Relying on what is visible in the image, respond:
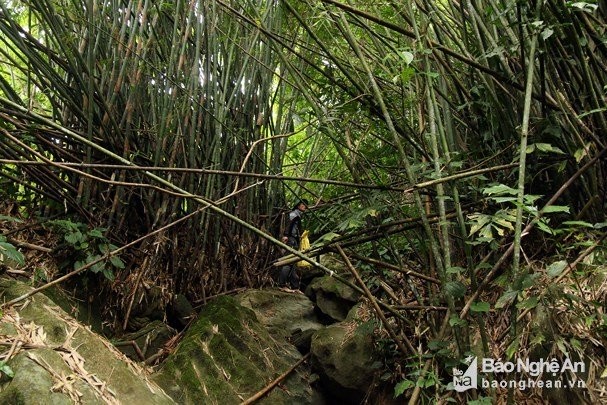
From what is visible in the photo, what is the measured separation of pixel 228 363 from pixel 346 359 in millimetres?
495

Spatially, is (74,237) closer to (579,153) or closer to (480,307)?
(480,307)

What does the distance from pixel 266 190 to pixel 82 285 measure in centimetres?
141

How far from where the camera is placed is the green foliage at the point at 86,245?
1998 mm

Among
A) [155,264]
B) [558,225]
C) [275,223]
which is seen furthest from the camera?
[275,223]

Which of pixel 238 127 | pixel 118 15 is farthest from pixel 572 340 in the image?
pixel 118 15

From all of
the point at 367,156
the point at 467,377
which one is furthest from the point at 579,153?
the point at 367,156

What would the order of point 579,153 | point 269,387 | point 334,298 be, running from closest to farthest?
point 579,153
point 269,387
point 334,298

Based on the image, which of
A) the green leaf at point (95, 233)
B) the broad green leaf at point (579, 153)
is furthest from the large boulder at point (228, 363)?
the broad green leaf at point (579, 153)

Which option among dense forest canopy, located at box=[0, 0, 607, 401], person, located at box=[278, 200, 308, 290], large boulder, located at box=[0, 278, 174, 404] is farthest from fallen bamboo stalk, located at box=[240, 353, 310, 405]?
person, located at box=[278, 200, 308, 290]

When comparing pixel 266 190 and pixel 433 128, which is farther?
pixel 266 190

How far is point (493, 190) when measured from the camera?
103 centimetres

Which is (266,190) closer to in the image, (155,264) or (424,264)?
(155,264)

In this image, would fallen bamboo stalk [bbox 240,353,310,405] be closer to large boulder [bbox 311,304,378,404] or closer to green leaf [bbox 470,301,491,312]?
large boulder [bbox 311,304,378,404]

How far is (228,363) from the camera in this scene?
2059 millimetres
